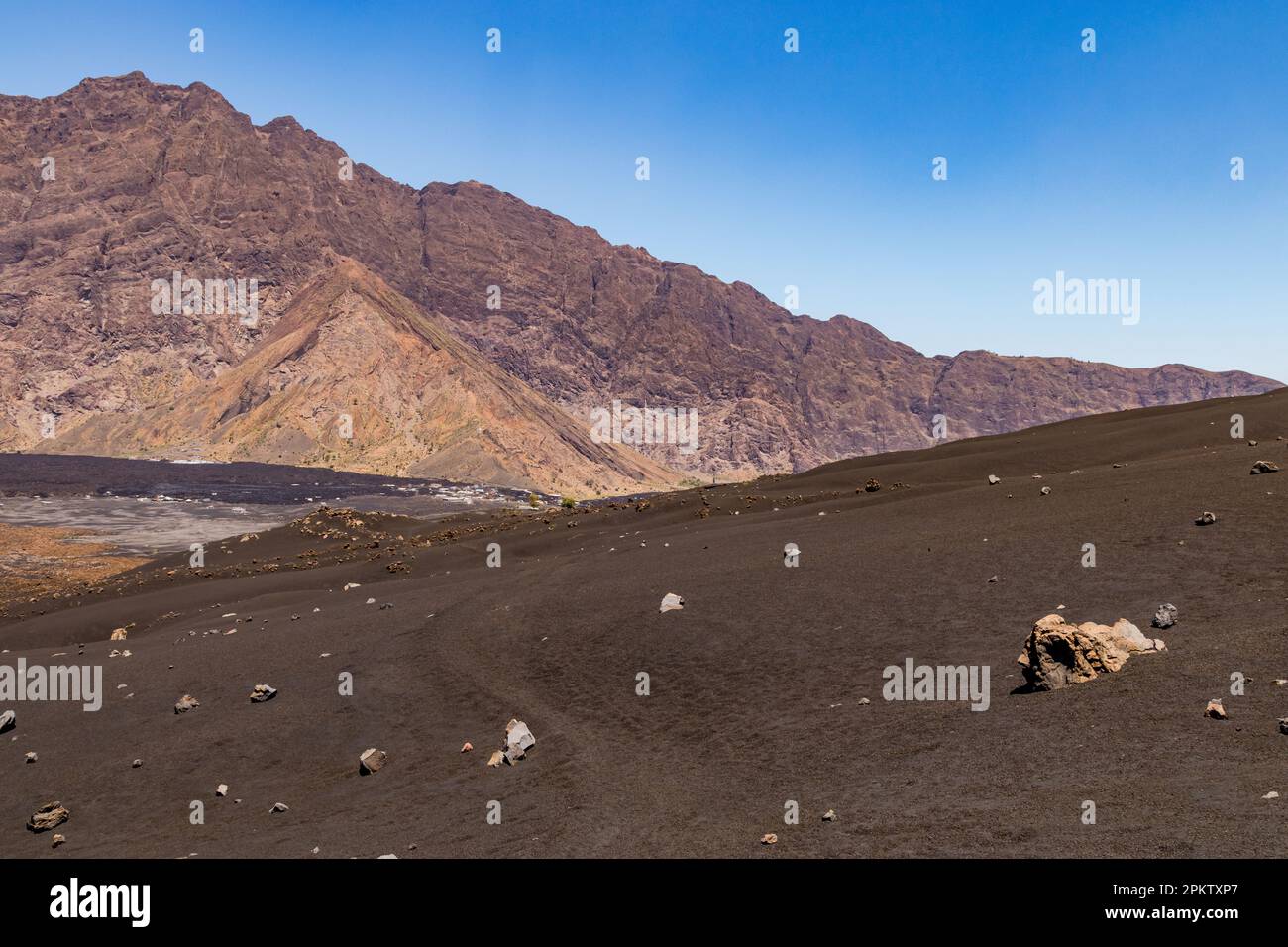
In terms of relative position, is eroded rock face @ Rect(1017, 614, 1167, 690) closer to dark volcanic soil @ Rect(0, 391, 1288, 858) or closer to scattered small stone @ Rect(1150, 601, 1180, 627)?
dark volcanic soil @ Rect(0, 391, 1288, 858)

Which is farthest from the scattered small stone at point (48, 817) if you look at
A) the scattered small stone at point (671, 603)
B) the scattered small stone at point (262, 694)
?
the scattered small stone at point (671, 603)

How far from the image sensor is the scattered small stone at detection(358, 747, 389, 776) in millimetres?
13898

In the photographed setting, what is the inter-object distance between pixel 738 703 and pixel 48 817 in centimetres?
1041

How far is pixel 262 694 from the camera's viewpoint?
17.7 meters

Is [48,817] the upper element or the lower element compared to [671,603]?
lower

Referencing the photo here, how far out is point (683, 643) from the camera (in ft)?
57.0

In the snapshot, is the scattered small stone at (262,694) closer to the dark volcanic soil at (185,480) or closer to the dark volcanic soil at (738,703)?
the dark volcanic soil at (738,703)

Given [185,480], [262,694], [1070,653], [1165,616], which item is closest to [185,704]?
[262,694]

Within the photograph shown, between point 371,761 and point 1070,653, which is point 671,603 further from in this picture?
point 1070,653

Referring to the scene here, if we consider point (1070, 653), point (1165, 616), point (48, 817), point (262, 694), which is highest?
point (1165, 616)

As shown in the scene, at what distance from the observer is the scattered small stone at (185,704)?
→ 17.7 m

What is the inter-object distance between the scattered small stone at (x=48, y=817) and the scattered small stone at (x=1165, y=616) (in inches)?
649

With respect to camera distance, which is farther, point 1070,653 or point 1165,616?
point 1165,616

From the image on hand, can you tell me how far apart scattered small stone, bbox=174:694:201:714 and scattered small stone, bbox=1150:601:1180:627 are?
1721cm
